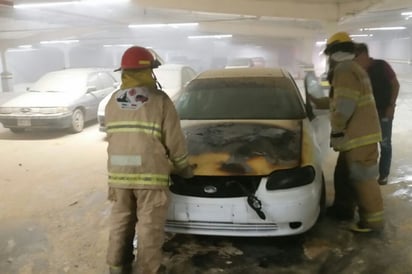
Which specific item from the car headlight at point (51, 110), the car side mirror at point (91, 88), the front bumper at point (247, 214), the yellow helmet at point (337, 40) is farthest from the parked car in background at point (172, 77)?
the front bumper at point (247, 214)

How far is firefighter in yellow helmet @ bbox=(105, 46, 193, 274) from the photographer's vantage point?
8.40ft

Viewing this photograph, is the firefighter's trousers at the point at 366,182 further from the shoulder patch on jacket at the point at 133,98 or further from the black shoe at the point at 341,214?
the shoulder patch on jacket at the point at 133,98

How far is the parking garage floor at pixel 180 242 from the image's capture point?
2.99 m

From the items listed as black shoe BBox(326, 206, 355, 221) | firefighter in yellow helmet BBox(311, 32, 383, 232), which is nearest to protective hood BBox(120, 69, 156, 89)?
firefighter in yellow helmet BBox(311, 32, 383, 232)

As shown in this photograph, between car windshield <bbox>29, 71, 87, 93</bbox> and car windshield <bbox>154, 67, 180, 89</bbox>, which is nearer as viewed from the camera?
car windshield <bbox>154, 67, 180, 89</bbox>

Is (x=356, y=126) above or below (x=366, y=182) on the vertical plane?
above

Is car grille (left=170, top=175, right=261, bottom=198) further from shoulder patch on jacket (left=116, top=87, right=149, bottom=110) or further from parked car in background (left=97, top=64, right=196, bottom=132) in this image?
parked car in background (left=97, top=64, right=196, bottom=132)

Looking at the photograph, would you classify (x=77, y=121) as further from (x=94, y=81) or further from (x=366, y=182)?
(x=366, y=182)

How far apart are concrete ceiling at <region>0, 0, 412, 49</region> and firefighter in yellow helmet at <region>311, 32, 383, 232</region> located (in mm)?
8092

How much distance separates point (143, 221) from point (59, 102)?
20.4ft

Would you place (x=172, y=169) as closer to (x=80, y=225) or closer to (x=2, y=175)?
(x=80, y=225)

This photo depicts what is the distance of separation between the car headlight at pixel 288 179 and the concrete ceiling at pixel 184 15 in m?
8.51

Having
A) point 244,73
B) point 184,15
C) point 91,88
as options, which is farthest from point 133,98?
point 184,15

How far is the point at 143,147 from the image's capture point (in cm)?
256
